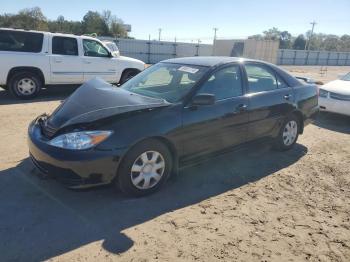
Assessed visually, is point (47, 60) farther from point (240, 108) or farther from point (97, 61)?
point (240, 108)

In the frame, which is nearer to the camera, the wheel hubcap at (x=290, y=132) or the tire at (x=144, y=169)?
the tire at (x=144, y=169)

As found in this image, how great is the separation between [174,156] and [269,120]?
193cm

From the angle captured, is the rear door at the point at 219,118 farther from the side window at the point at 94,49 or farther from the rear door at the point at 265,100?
the side window at the point at 94,49

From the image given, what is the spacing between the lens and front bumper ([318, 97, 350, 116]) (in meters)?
8.31

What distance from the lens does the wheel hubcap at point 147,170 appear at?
3.92 metres

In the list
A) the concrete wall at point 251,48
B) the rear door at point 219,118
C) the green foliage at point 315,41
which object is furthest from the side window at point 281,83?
the green foliage at point 315,41

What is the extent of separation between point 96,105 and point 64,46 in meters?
6.63

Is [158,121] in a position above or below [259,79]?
below

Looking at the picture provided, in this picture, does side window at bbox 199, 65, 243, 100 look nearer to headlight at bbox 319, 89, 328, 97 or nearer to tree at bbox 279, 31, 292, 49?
headlight at bbox 319, 89, 328, 97

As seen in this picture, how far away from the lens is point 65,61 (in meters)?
10.0

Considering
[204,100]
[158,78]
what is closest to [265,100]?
[204,100]

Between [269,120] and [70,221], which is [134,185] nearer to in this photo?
[70,221]

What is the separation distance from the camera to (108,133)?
12.1 ft

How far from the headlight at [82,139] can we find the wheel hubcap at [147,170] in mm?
Result: 487
